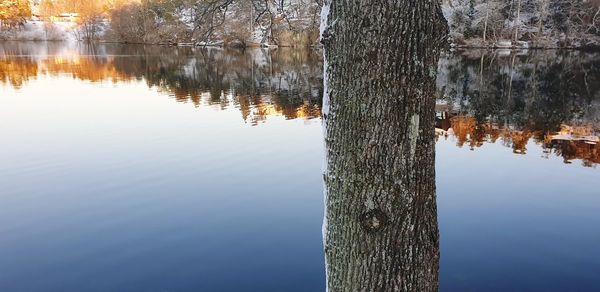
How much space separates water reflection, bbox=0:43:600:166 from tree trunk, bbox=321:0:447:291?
510 inches

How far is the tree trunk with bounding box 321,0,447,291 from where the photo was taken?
6.30 ft

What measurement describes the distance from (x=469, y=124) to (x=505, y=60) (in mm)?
24650

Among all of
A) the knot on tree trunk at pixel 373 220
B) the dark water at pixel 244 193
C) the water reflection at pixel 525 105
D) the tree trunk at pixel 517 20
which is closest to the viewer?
the knot on tree trunk at pixel 373 220

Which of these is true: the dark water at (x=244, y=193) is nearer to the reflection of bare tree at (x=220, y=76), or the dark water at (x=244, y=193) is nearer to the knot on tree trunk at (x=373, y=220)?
the reflection of bare tree at (x=220, y=76)

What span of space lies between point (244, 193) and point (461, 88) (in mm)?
19190

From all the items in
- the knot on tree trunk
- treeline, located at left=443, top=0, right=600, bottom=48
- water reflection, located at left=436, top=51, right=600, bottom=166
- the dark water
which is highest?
treeline, located at left=443, top=0, right=600, bottom=48

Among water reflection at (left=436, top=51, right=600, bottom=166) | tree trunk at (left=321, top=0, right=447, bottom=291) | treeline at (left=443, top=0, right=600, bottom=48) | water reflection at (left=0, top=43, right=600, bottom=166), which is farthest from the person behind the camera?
treeline at (left=443, top=0, right=600, bottom=48)

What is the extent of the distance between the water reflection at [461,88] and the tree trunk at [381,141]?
1295cm

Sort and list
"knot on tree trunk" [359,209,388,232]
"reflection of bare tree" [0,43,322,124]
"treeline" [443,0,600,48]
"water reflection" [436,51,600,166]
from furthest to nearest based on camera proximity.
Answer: "treeline" [443,0,600,48] < "reflection of bare tree" [0,43,322,124] < "water reflection" [436,51,600,166] < "knot on tree trunk" [359,209,388,232]

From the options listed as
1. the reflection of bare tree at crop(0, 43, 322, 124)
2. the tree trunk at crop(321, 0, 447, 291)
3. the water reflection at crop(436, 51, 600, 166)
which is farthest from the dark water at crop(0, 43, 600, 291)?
the tree trunk at crop(321, 0, 447, 291)

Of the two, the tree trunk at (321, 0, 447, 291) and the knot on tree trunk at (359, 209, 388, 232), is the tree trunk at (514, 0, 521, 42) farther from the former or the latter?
the knot on tree trunk at (359, 209, 388, 232)

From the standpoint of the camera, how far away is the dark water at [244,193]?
757cm

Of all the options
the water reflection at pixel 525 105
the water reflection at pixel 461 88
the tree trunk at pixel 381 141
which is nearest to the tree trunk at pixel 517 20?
the water reflection at pixel 461 88

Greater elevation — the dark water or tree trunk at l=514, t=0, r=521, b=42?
tree trunk at l=514, t=0, r=521, b=42
